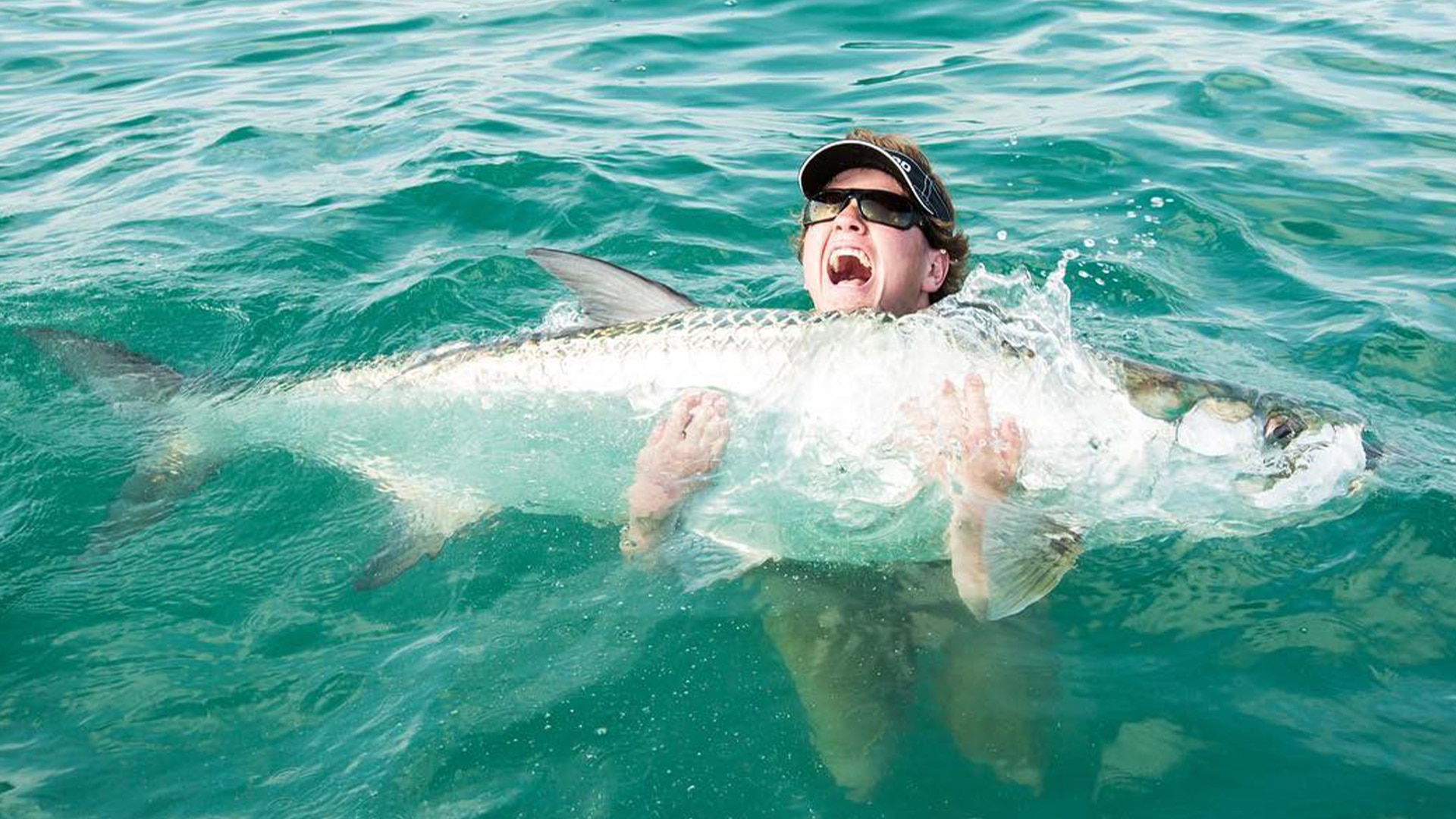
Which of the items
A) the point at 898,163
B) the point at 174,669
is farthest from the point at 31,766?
the point at 898,163

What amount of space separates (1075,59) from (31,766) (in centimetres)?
936

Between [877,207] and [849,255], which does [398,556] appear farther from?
[877,207]

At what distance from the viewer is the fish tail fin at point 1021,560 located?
3291mm

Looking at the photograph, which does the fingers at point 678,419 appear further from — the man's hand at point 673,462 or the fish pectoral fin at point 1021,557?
the fish pectoral fin at point 1021,557

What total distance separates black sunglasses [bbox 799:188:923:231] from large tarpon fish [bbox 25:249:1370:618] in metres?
0.40

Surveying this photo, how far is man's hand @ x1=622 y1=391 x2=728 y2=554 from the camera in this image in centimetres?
383

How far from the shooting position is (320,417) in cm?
439

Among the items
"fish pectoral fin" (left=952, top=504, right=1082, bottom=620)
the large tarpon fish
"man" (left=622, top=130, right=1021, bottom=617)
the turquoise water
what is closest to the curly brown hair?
"man" (left=622, top=130, right=1021, bottom=617)

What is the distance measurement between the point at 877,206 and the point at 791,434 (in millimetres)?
825

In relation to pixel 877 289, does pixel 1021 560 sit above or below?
below

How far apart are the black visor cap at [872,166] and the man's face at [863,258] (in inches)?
1.4

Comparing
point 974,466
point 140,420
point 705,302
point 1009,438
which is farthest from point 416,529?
point 705,302

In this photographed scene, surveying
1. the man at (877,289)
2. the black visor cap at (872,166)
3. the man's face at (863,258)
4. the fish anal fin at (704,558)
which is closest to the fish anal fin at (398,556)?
the man at (877,289)

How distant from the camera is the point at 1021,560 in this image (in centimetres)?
338
